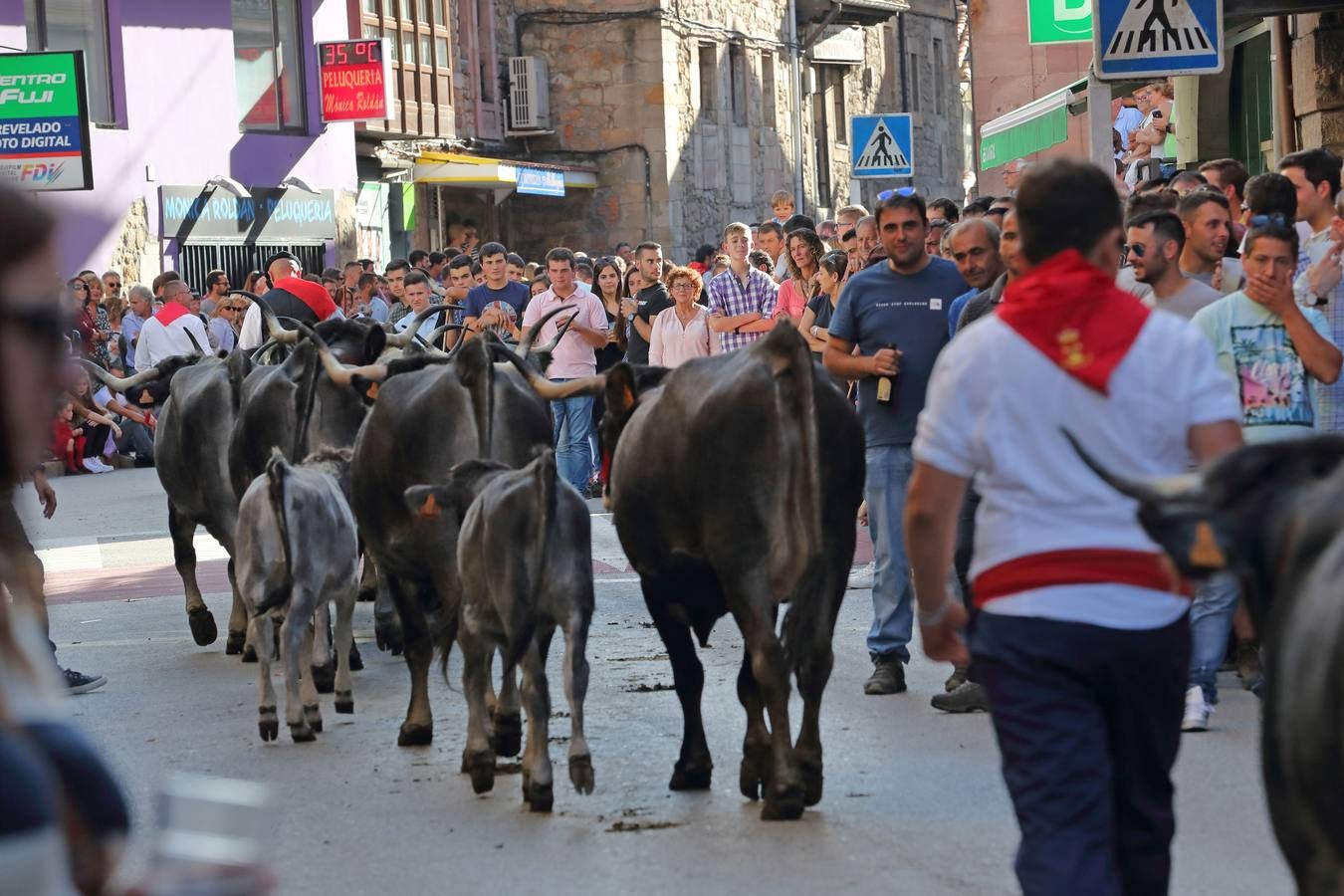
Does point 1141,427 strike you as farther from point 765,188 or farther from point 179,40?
point 765,188

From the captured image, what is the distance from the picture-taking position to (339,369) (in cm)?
944

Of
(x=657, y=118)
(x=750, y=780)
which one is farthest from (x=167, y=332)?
(x=657, y=118)

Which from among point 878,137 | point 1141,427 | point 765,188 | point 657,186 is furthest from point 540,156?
point 1141,427

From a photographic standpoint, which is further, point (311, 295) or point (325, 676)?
point (311, 295)

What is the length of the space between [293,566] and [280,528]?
16 cm

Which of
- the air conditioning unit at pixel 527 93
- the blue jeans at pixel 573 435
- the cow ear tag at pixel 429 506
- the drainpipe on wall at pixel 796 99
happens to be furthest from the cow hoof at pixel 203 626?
the drainpipe on wall at pixel 796 99

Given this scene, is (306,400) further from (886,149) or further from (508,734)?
(886,149)

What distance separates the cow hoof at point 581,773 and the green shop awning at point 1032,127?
41.7 feet

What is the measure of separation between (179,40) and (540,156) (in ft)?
38.3

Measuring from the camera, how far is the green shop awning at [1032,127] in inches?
753

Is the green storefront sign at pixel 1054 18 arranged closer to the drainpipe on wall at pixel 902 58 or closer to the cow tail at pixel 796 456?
the cow tail at pixel 796 456

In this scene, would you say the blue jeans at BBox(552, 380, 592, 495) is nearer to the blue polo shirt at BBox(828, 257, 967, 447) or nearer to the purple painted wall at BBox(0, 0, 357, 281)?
the blue polo shirt at BBox(828, 257, 967, 447)

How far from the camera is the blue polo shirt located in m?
8.81

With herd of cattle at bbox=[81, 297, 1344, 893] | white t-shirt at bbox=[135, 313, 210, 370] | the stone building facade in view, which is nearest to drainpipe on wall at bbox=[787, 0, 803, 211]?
the stone building facade
